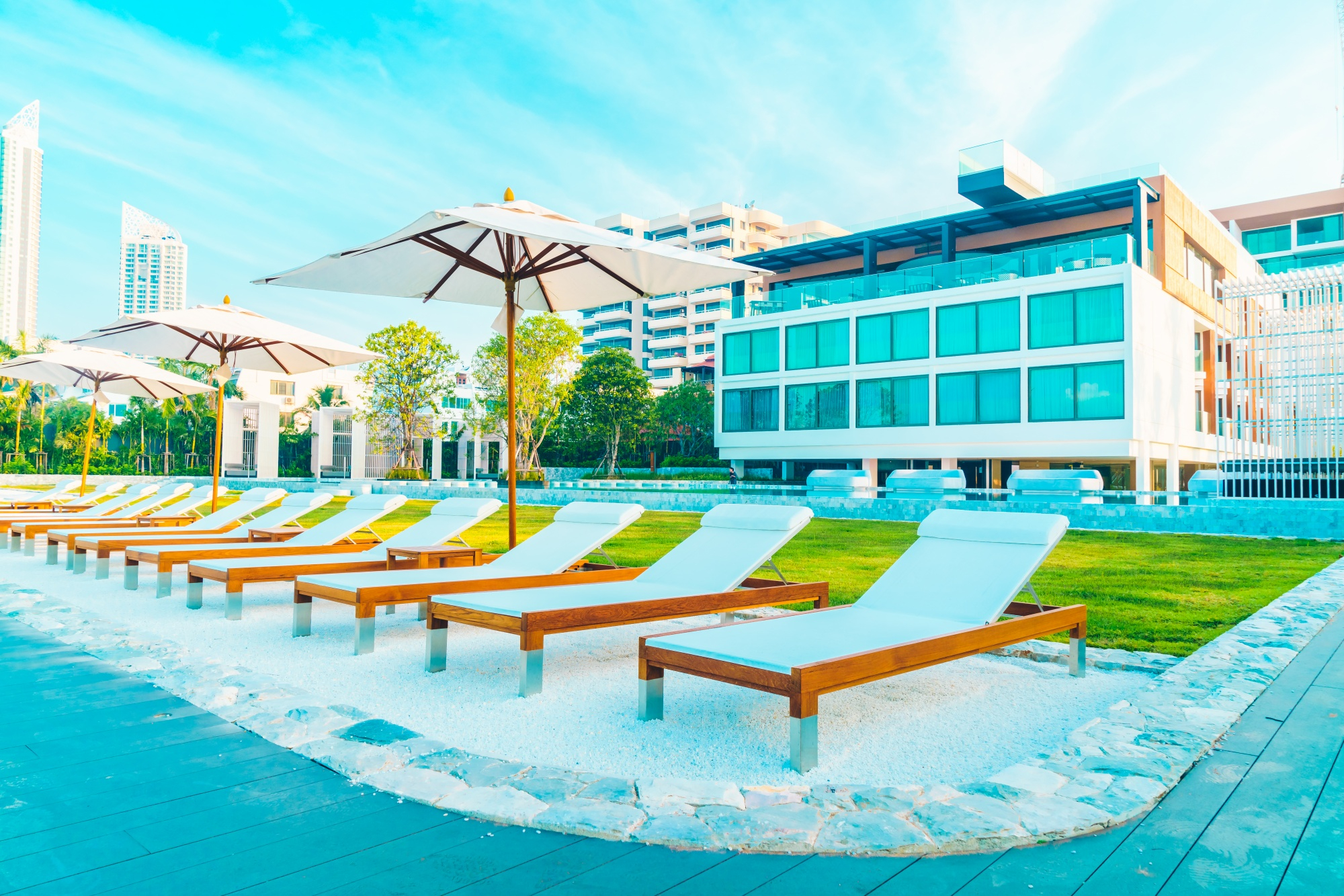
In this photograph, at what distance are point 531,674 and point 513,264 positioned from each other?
4.03 m

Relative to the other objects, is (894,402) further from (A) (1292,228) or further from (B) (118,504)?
(A) (1292,228)

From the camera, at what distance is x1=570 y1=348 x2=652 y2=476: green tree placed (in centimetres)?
3919

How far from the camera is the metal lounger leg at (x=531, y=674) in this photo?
3.93 m

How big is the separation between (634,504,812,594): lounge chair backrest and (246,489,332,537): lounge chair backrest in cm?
471


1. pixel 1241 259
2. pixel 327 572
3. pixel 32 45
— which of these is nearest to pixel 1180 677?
pixel 327 572

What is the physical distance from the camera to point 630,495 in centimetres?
2116

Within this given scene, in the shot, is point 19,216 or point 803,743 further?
point 19,216

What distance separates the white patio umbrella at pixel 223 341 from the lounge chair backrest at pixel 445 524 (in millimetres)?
3146

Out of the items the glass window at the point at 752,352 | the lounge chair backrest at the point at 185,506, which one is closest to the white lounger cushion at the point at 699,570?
the lounge chair backrest at the point at 185,506

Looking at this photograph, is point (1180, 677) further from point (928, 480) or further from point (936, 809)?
point (928, 480)

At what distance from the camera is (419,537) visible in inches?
277

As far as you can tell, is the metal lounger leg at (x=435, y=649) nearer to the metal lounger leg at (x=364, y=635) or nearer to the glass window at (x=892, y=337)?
the metal lounger leg at (x=364, y=635)

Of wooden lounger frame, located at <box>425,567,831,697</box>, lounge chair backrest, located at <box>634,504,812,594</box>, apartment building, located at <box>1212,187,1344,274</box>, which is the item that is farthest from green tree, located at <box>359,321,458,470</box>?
apartment building, located at <box>1212,187,1344,274</box>

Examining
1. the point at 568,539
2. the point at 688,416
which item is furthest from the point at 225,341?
the point at 688,416
